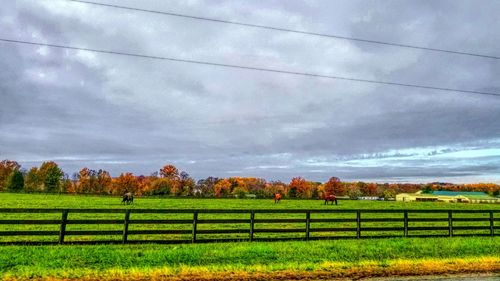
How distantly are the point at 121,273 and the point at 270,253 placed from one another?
5739 millimetres

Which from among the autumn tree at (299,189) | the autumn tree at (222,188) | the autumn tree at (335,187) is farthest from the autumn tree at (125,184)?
the autumn tree at (335,187)

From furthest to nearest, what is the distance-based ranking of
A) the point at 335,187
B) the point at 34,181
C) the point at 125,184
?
the point at 335,187 → the point at 125,184 → the point at 34,181

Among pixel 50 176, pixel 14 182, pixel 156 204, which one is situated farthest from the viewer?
pixel 50 176

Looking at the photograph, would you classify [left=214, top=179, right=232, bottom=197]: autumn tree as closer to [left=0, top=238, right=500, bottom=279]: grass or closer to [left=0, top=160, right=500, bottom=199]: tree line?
[left=0, top=160, right=500, bottom=199]: tree line

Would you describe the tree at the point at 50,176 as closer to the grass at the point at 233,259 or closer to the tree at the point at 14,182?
the tree at the point at 14,182

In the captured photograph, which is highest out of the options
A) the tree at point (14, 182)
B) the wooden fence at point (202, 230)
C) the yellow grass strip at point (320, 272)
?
the tree at point (14, 182)

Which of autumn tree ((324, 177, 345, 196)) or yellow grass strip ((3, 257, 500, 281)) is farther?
autumn tree ((324, 177, 345, 196))

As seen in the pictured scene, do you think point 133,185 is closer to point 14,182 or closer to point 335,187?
point 14,182

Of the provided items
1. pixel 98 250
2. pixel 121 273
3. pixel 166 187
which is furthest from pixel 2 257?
pixel 166 187

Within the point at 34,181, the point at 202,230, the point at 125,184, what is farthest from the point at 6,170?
the point at 202,230

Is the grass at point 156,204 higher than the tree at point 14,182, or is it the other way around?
the tree at point 14,182

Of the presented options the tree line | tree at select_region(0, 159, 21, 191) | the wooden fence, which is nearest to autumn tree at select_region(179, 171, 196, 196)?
the tree line

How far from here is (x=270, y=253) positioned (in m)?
15.1

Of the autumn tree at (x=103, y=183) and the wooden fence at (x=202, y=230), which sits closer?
the wooden fence at (x=202, y=230)
